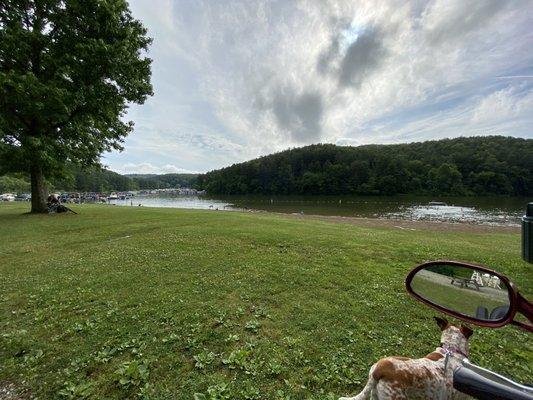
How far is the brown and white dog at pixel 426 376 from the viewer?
5.54ft

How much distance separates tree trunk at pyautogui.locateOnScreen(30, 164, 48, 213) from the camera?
20906 mm

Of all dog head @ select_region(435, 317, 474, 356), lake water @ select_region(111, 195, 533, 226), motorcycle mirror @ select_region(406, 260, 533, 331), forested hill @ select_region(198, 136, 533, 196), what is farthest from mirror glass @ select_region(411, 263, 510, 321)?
forested hill @ select_region(198, 136, 533, 196)

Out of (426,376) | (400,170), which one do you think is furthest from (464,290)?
(400,170)

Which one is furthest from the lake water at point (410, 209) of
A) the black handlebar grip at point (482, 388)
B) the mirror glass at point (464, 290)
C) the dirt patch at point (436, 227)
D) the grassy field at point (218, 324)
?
the black handlebar grip at point (482, 388)

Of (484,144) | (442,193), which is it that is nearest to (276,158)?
(442,193)

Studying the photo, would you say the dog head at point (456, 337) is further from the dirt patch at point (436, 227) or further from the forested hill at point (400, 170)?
the forested hill at point (400, 170)

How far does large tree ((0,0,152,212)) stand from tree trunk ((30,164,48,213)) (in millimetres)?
128

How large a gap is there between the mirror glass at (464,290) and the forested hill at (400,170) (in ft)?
389

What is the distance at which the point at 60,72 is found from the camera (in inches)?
699

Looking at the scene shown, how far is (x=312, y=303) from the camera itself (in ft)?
18.6

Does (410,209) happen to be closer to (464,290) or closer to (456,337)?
(464,290)

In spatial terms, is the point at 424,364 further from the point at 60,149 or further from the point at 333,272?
the point at 60,149

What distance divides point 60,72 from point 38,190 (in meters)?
9.56

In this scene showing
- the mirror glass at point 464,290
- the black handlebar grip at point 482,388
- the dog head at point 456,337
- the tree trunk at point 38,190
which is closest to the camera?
the black handlebar grip at point 482,388
